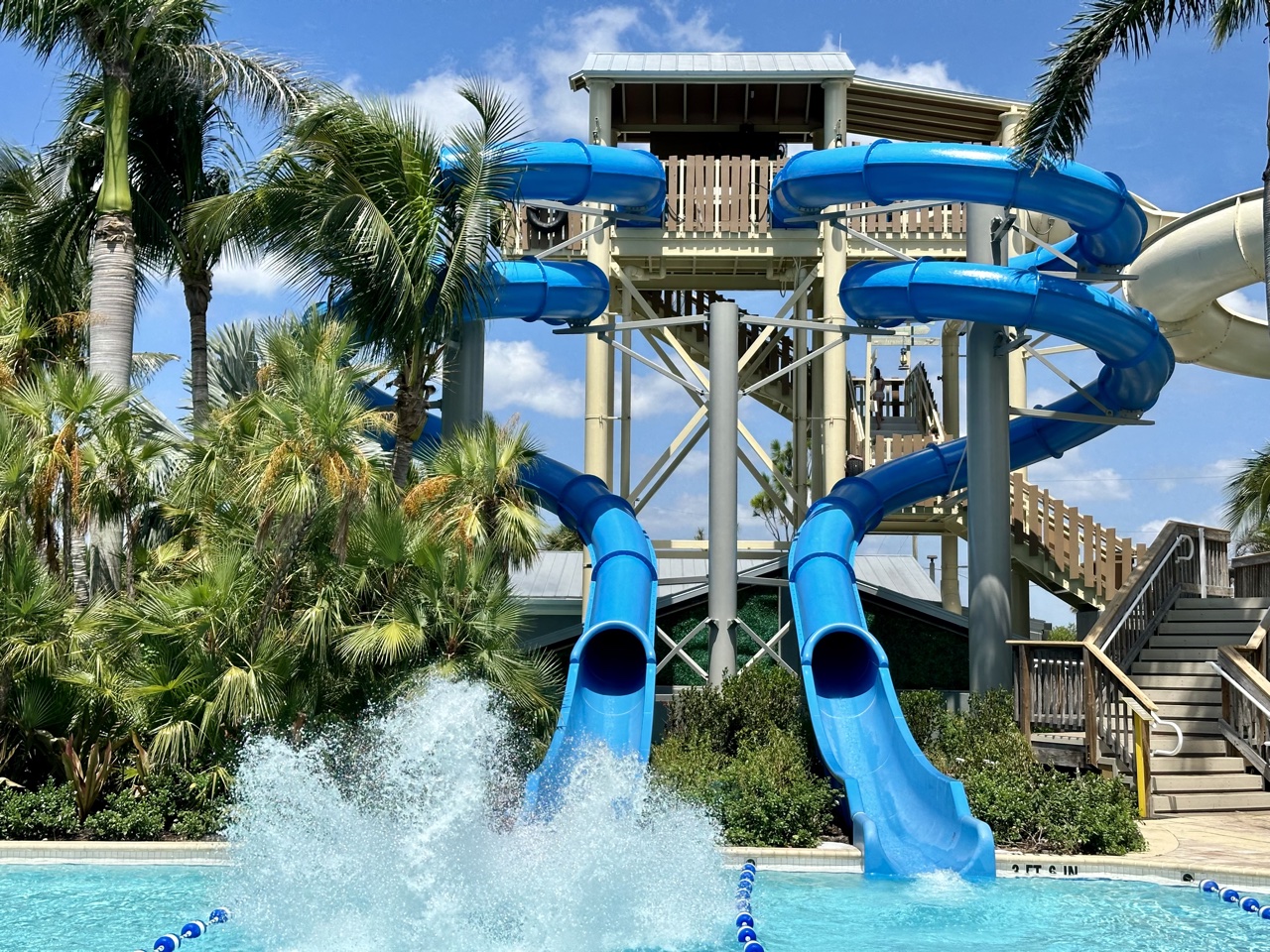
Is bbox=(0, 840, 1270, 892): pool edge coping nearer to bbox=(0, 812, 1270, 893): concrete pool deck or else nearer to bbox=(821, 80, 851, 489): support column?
bbox=(0, 812, 1270, 893): concrete pool deck

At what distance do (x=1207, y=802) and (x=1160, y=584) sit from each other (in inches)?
145

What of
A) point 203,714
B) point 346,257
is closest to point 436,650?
point 203,714

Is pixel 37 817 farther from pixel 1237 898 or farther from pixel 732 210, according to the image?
pixel 732 210

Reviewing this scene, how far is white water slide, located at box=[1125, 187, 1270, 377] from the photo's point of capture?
15.8 meters

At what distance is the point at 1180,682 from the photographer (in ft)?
50.1

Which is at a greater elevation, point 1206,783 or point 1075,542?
point 1075,542

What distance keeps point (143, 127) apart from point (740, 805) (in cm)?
1146

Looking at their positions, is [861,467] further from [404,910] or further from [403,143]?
[404,910]

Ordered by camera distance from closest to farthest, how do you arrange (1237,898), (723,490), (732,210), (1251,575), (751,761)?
(1237,898), (751,761), (723,490), (1251,575), (732,210)

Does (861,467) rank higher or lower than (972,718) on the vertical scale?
higher

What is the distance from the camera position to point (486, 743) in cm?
1216

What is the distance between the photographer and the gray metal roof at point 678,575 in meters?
24.7

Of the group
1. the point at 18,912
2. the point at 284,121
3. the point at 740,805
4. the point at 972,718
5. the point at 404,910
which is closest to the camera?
the point at 404,910

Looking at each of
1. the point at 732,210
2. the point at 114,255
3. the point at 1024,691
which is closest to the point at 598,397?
the point at 732,210
